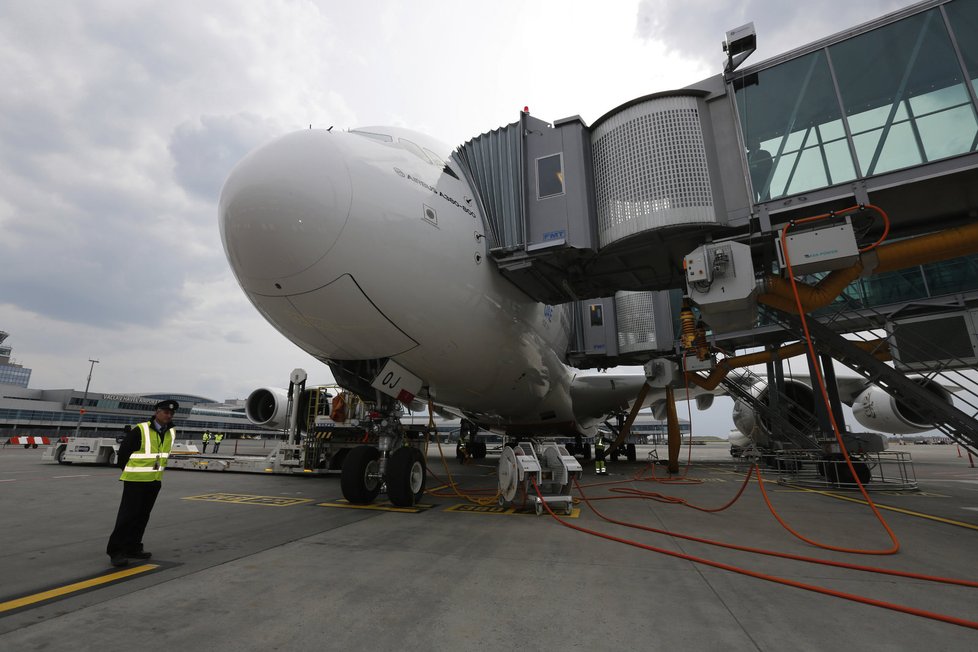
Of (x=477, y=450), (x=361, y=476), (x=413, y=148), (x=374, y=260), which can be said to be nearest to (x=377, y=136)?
(x=413, y=148)

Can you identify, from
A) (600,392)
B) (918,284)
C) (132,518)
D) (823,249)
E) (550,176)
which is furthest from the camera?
(600,392)

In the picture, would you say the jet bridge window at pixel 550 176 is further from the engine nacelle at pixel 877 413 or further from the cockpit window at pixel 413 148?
the engine nacelle at pixel 877 413

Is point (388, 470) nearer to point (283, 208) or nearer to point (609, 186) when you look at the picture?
point (283, 208)

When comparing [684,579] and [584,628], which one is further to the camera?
[684,579]

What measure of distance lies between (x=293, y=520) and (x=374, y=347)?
7.49 ft

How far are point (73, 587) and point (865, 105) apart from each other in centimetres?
992

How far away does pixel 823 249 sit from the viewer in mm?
5781

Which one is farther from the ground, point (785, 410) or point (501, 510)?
point (785, 410)

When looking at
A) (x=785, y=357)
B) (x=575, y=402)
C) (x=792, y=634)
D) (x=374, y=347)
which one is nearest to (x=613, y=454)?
(x=575, y=402)

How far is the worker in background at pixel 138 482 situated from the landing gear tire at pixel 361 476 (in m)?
2.66

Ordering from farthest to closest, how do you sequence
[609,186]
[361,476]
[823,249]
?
[609,186]
[361,476]
[823,249]

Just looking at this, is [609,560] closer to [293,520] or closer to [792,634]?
[792,634]

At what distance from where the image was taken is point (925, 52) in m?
6.10

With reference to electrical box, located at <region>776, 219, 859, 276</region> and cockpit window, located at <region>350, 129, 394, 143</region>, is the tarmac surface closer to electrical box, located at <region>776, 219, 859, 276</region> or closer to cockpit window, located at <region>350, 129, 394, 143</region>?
electrical box, located at <region>776, 219, 859, 276</region>
